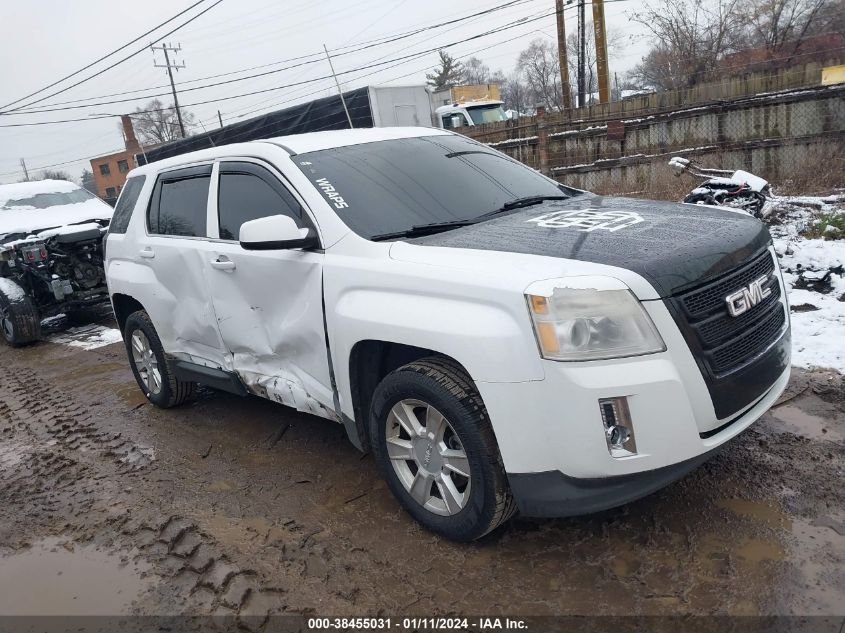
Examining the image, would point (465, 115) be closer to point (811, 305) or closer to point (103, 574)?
point (811, 305)

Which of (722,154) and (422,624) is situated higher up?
(722,154)

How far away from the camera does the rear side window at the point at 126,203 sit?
5.22m

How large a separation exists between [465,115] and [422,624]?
1767 centimetres

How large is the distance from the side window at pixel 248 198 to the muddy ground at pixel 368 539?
59.9 inches

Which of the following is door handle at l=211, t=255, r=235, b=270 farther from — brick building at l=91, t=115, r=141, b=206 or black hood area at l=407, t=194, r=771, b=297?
brick building at l=91, t=115, r=141, b=206

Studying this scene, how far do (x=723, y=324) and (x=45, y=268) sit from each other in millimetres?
8849

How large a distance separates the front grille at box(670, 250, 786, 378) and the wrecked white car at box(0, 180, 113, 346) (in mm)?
8462

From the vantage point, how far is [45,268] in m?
8.90

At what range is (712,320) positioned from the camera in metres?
2.65

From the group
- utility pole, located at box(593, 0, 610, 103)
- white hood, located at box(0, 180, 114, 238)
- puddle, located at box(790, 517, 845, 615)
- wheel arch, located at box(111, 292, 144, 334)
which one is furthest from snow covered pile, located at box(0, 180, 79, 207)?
utility pole, located at box(593, 0, 610, 103)

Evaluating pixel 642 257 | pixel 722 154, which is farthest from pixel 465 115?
pixel 642 257

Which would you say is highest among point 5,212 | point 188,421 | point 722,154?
point 5,212

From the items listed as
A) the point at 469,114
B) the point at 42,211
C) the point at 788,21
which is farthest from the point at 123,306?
the point at 788,21

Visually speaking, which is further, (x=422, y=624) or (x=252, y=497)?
(x=252, y=497)
